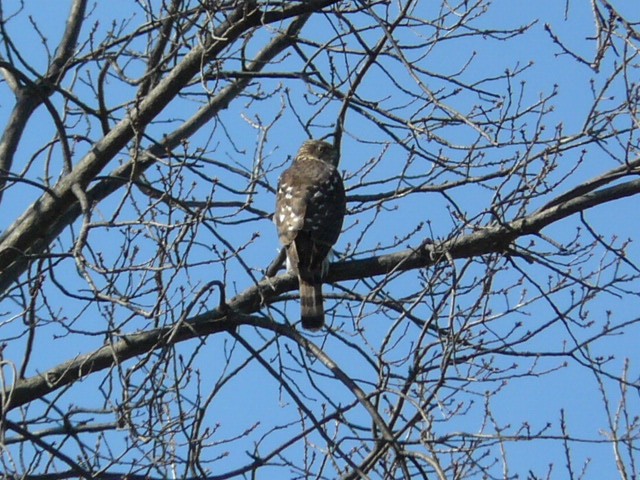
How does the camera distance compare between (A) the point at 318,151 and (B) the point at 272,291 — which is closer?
(B) the point at 272,291

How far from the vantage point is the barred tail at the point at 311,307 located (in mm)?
6992

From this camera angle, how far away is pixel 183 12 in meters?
7.33

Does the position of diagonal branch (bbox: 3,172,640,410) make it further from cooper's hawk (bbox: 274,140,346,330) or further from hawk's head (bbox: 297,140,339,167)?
hawk's head (bbox: 297,140,339,167)

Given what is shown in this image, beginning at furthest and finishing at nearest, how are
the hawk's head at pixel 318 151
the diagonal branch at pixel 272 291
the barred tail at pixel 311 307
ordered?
1. the hawk's head at pixel 318 151
2. the barred tail at pixel 311 307
3. the diagonal branch at pixel 272 291

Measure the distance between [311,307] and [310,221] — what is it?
693 mm

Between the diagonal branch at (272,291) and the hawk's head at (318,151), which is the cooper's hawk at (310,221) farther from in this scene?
the hawk's head at (318,151)

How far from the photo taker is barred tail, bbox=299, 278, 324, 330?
22.9 ft

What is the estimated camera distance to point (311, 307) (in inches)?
275

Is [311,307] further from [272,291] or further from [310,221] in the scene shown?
[310,221]

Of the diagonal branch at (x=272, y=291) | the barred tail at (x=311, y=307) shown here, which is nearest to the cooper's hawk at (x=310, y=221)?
the barred tail at (x=311, y=307)

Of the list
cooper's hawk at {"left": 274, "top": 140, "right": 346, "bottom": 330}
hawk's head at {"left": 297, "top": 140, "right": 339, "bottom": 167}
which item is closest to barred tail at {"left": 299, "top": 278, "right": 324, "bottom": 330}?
cooper's hawk at {"left": 274, "top": 140, "right": 346, "bottom": 330}

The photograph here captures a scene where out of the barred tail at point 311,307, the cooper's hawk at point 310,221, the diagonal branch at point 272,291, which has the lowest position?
the diagonal branch at point 272,291

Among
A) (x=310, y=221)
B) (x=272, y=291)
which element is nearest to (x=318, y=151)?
(x=310, y=221)

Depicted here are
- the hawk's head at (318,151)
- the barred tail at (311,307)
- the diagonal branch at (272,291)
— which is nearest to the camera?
the diagonal branch at (272,291)
